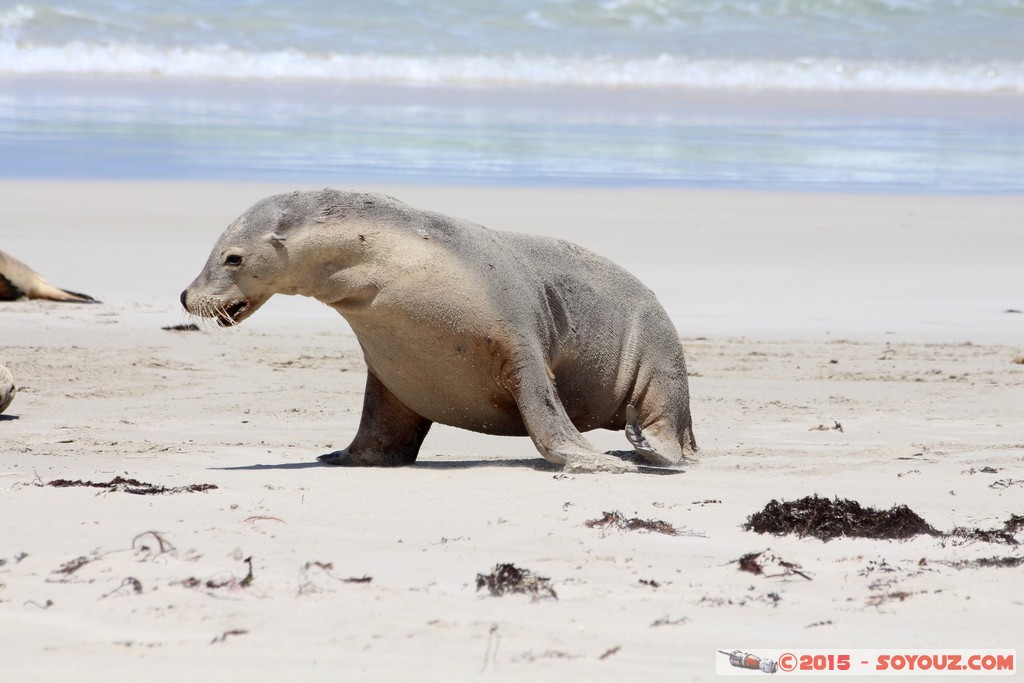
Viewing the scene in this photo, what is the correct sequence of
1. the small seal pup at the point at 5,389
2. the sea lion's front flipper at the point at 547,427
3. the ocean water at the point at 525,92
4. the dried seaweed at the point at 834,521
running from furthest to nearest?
the ocean water at the point at 525,92 → the small seal pup at the point at 5,389 → the sea lion's front flipper at the point at 547,427 → the dried seaweed at the point at 834,521

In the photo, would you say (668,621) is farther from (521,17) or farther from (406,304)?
(521,17)

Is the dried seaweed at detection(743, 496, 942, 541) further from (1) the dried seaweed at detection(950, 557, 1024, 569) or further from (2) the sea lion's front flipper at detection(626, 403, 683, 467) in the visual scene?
(2) the sea lion's front flipper at detection(626, 403, 683, 467)

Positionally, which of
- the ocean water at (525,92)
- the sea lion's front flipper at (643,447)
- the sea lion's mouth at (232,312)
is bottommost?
the sea lion's front flipper at (643,447)

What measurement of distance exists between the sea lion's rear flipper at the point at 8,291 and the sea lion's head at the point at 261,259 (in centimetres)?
547

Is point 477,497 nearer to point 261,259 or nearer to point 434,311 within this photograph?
point 434,311

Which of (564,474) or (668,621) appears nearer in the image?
(668,621)

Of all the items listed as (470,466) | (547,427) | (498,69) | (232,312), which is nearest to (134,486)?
(232,312)

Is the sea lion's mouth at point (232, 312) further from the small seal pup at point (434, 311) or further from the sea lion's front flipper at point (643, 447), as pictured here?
the sea lion's front flipper at point (643, 447)

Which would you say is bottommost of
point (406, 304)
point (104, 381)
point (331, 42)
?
point (104, 381)

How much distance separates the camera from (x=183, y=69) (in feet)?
104

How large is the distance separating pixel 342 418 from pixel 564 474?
230cm

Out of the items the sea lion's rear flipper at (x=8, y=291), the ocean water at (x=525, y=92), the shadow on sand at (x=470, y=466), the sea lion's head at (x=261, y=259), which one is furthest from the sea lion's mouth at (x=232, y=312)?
the ocean water at (x=525, y=92)

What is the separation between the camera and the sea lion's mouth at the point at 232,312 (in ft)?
17.7

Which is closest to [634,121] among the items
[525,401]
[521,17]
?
[521,17]
